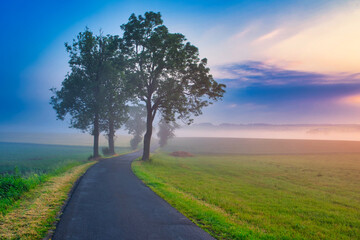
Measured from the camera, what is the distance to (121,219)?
7379 mm

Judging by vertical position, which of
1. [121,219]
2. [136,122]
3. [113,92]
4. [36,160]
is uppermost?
[113,92]

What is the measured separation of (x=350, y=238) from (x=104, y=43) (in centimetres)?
3966

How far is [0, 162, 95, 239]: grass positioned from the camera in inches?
244

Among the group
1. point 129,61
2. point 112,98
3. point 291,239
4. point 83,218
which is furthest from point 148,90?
point 291,239

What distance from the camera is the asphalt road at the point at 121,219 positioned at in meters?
6.15

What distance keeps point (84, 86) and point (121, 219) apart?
32.6 m

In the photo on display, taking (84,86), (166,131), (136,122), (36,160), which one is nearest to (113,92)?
(84,86)

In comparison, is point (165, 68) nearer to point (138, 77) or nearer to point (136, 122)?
point (138, 77)

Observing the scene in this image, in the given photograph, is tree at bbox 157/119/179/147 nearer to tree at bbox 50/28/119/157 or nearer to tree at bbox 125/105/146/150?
tree at bbox 125/105/146/150

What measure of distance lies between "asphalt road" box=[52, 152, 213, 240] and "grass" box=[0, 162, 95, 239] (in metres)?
0.47

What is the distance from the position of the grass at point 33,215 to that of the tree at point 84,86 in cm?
2552

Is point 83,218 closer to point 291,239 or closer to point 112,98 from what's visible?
point 291,239

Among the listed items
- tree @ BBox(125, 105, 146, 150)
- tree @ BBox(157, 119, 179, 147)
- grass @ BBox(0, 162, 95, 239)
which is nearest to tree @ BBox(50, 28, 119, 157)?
grass @ BBox(0, 162, 95, 239)

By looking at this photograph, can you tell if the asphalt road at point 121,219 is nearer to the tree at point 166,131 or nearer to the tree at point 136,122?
the tree at point 136,122
